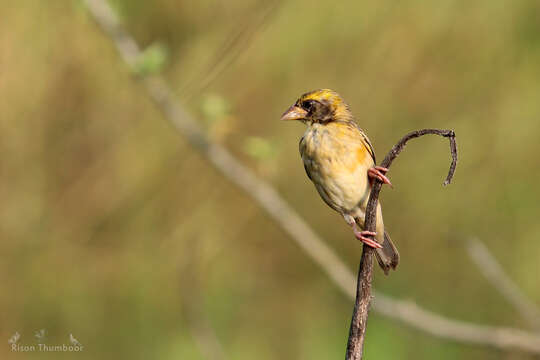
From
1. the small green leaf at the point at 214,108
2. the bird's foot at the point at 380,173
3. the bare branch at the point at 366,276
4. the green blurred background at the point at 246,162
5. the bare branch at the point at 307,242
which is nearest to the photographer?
the bare branch at the point at 366,276

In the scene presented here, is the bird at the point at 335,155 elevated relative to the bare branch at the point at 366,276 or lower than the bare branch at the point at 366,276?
elevated

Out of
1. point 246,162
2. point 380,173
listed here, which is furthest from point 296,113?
point 246,162

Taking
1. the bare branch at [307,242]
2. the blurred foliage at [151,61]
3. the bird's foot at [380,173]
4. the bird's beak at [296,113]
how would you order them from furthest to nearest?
the bare branch at [307,242]
the blurred foliage at [151,61]
the bird's beak at [296,113]
the bird's foot at [380,173]

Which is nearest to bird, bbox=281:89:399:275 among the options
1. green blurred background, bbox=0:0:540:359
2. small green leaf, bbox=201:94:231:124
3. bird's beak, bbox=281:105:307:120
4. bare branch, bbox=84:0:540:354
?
bird's beak, bbox=281:105:307:120

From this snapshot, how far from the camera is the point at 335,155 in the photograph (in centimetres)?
246

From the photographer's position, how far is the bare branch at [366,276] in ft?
5.27

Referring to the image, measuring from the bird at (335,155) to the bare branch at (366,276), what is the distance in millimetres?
581

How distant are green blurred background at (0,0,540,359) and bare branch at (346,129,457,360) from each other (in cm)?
286

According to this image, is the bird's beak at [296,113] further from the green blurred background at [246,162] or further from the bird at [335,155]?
the green blurred background at [246,162]

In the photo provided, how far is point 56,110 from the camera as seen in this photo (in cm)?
499

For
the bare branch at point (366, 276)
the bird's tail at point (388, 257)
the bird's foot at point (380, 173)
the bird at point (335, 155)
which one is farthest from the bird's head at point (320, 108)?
the bare branch at point (366, 276)

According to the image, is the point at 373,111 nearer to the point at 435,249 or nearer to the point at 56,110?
the point at 435,249

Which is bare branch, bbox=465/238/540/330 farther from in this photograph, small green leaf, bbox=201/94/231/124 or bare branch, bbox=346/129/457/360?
bare branch, bbox=346/129/457/360

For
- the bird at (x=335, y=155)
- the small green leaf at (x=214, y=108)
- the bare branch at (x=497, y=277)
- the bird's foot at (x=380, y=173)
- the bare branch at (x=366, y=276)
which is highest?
the small green leaf at (x=214, y=108)
